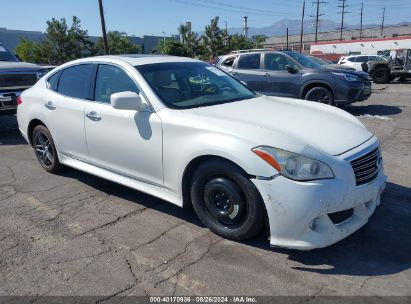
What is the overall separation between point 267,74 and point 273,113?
7.15 m

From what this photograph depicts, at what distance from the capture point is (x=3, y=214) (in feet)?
14.1

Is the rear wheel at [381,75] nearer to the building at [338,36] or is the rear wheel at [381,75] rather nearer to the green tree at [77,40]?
the green tree at [77,40]

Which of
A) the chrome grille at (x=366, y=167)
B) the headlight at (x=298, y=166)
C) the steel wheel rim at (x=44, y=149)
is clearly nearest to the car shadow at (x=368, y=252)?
the chrome grille at (x=366, y=167)

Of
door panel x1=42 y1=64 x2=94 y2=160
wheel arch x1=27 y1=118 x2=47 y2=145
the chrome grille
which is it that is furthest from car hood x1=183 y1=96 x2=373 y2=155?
wheel arch x1=27 y1=118 x2=47 y2=145

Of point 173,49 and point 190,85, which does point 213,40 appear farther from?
point 190,85

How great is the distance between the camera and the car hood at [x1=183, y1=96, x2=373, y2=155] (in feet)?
10.2

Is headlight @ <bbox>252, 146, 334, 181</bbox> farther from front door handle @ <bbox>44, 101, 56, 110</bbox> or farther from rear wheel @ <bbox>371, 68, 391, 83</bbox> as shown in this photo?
rear wheel @ <bbox>371, 68, 391, 83</bbox>

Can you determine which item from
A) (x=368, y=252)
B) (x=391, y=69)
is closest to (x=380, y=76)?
(x=391, y=69)

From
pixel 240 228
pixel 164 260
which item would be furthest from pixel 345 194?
pixel 164 260

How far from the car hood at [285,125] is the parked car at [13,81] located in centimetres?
596

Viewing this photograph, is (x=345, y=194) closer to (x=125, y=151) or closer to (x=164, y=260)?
(x=164, y=260)

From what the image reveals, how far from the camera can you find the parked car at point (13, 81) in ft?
26.6

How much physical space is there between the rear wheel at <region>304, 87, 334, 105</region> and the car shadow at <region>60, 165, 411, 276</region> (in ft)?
19.7

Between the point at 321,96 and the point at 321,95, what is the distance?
0.09 feet
